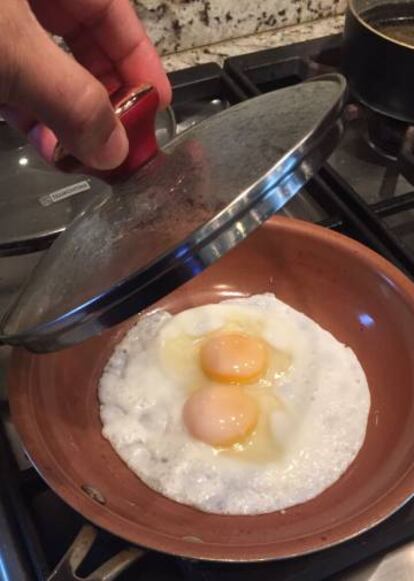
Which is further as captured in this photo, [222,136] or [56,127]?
[222,136]

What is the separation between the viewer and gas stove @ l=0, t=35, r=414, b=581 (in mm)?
620

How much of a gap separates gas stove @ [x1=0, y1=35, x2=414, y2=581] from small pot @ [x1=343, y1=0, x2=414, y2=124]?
2.7 inches

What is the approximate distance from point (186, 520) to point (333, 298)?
0.36 m

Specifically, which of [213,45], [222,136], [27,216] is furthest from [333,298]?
[213,45]

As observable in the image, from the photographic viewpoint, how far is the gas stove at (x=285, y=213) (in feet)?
2.03

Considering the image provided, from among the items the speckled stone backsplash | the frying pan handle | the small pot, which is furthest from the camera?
the speckled stone backsplash

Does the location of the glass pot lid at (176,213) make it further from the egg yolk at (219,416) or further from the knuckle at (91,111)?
the egg yolk at (219,416)

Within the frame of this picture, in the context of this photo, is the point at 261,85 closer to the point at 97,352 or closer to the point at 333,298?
the point at 333,298

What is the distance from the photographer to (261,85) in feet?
3.96

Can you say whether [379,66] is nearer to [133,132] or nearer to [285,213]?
[285,213]

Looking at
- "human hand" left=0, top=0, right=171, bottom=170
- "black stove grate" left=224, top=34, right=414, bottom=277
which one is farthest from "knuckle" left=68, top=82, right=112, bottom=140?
"black stove grate" left=224, top=34, right=414, bottom=277

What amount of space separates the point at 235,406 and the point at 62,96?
377mm

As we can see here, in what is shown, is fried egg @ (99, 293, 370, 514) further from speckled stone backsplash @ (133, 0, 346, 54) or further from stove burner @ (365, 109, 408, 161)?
speckled stone backsplash @ (133, 0, 346, 54)

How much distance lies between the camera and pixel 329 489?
0.71m
